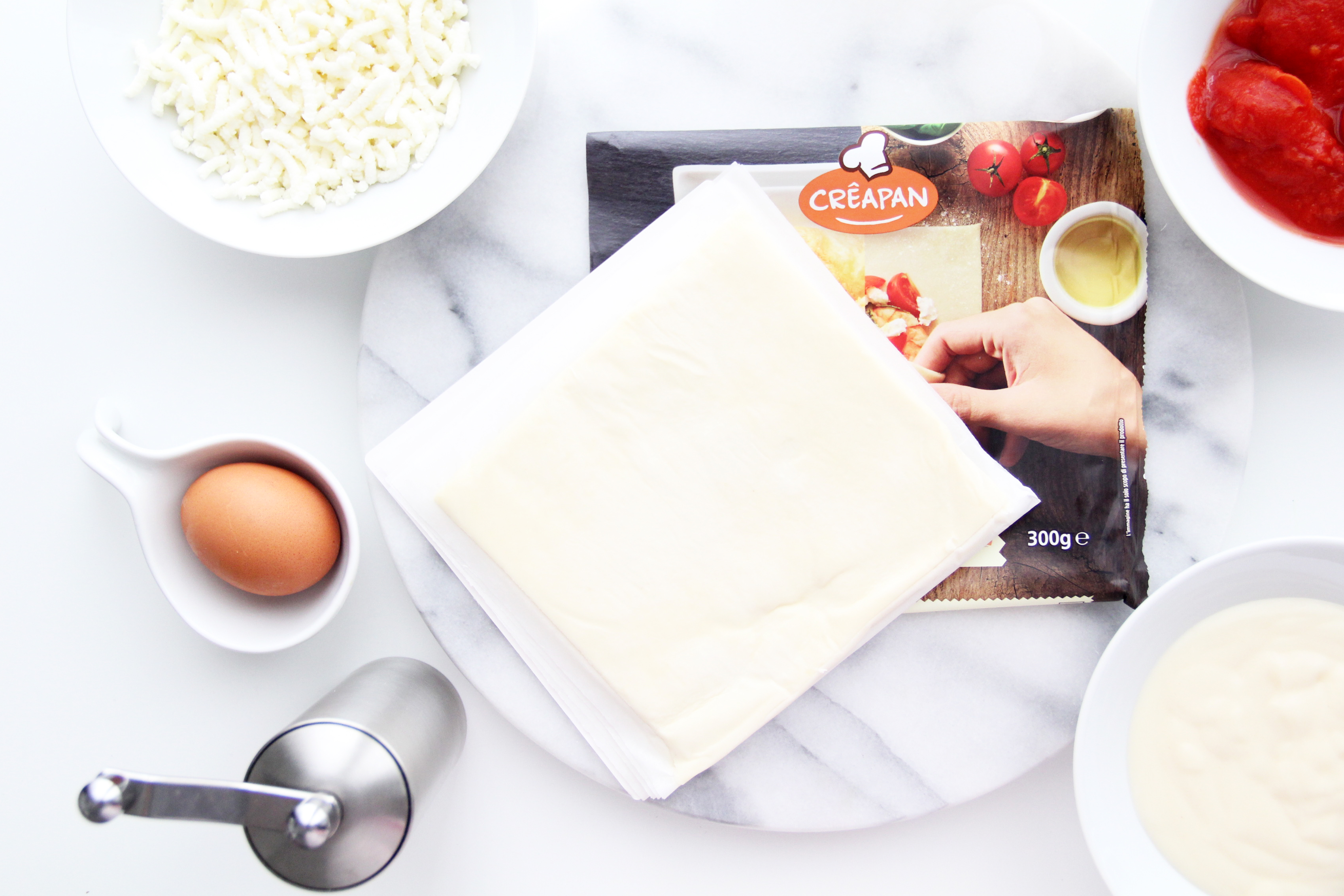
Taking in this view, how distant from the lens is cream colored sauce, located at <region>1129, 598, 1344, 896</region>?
57 cm

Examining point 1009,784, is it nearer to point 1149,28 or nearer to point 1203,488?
point 1203,488

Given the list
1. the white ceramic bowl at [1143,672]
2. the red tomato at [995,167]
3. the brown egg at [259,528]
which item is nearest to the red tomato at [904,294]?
the red tomato at [995,167]

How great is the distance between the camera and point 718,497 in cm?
62

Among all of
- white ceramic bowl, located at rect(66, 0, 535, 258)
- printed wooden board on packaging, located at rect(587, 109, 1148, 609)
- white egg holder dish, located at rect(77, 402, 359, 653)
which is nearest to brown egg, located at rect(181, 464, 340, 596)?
white egg holder dish, located at rect(77, 402, 359, 653)

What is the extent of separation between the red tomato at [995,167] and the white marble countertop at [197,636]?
0.52 feet

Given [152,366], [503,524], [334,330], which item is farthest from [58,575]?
[503,524]

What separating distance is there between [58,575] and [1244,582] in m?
1.03

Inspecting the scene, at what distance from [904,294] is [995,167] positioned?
0.44 feet

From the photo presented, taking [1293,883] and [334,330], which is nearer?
[1293,883]

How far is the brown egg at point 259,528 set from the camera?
0.57 metres

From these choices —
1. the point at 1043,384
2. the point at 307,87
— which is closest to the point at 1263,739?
the point at 1043,384

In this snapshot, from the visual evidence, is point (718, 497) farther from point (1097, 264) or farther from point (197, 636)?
point (197, 636)

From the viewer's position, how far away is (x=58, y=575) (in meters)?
0.73

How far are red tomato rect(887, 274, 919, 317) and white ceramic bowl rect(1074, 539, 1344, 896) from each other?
290mm
